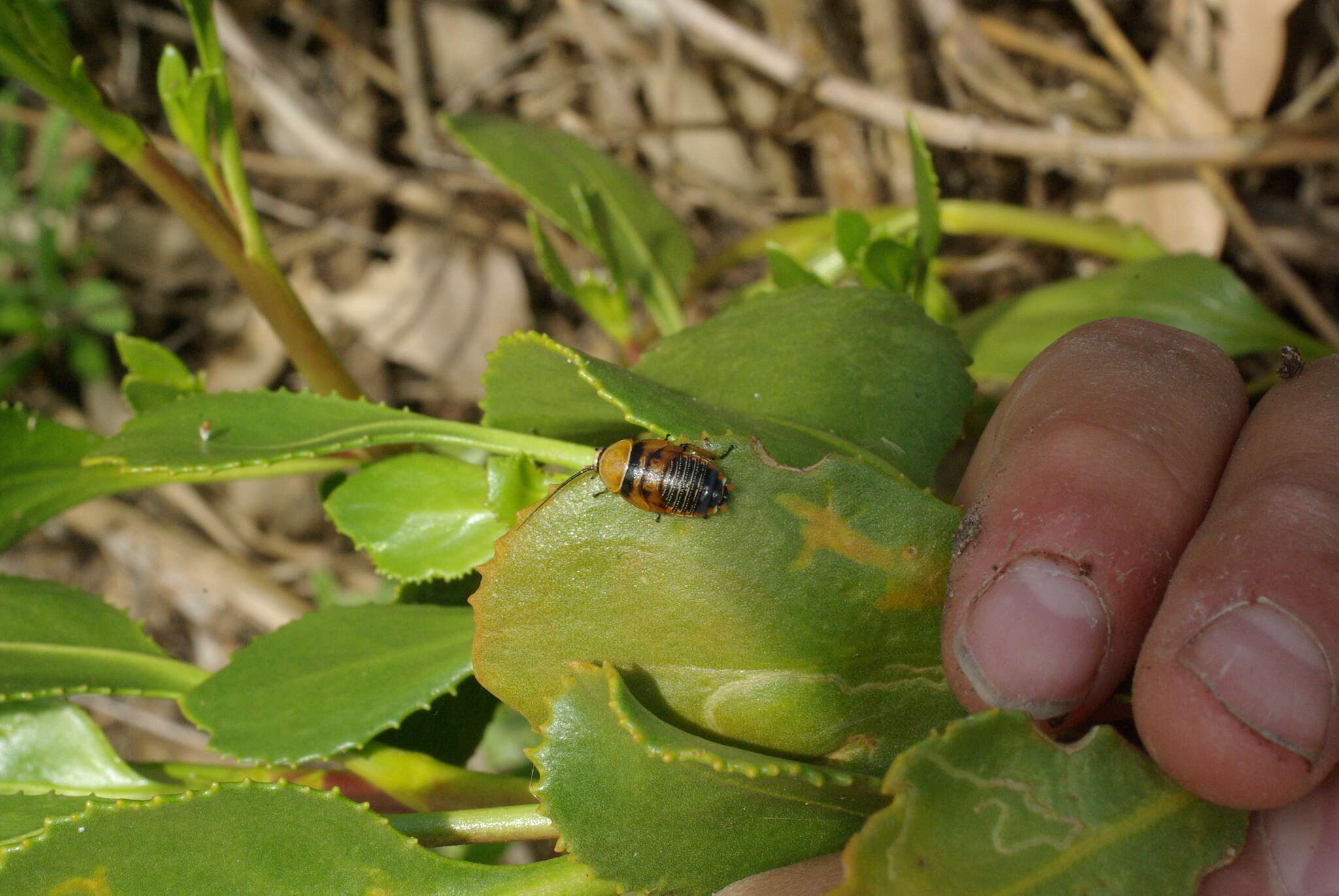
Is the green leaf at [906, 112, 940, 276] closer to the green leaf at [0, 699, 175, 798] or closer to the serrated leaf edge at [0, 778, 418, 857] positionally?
the serrated leaf edge at [0, 778, 418, 857]

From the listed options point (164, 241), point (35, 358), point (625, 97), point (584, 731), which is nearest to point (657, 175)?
point (625, 97)

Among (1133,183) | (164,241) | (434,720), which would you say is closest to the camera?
(434,720)

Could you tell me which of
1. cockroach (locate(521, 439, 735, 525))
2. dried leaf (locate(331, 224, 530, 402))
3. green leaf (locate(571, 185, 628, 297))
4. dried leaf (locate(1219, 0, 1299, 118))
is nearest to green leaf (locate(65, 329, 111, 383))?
dried leaf (locate(331, 224, 530, 402))

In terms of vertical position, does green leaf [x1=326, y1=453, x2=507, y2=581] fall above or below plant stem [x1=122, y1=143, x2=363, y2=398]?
below

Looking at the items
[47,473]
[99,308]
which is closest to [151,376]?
[47,473]

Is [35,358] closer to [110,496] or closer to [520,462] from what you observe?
[110,496]

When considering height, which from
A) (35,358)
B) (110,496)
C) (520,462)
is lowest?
(110,496)
